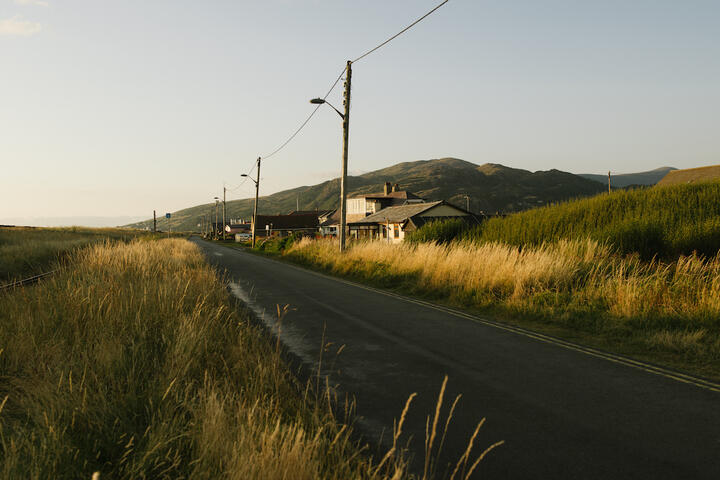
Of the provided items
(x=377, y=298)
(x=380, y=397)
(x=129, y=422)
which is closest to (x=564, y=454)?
(x=380, y=397)

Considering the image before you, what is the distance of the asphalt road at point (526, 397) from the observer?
3404 mm

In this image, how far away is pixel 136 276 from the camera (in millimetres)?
10188

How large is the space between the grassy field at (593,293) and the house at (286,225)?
8001 centimetres

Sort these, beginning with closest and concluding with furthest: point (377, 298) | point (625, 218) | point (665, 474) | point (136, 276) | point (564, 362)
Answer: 1. point (665, 474)
2. point (564, 362)
3. point (136, 276)
4. point (377, 298)
5. point (625, 218)

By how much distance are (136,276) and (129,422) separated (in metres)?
7.77

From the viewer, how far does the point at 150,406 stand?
11.8 ft

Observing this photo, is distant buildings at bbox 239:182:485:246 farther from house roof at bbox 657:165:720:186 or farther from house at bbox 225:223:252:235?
house at bbox 225:223:252:235

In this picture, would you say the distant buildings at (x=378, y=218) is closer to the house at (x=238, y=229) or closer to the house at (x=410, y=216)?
the house at (x=410, y=216)

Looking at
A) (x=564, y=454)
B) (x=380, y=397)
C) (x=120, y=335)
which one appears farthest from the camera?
(x=120, y=335)

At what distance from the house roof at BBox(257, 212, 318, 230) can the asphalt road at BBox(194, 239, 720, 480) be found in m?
87.7

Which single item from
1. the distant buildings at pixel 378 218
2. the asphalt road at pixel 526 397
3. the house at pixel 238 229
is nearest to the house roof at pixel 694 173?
the distant buildings at pixel 378 218

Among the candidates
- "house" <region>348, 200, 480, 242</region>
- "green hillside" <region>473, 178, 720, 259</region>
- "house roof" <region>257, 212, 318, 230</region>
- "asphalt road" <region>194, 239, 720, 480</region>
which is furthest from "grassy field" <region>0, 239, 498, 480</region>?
"house roof" <region>257, 212, 318, 230</region>

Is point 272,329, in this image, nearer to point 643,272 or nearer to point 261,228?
point 643,272

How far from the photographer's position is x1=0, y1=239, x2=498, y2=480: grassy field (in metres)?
2.74
